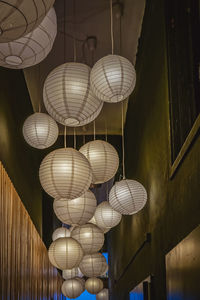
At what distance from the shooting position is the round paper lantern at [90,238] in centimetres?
648

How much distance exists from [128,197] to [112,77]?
5.01 ft

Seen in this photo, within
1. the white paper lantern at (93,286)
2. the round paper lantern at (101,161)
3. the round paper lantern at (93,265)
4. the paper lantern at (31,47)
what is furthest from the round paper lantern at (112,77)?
the white paper lantern at (93,286)

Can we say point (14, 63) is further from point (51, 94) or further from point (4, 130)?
point (4, 130)

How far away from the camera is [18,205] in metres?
5.92

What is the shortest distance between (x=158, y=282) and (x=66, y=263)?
4.68 feet

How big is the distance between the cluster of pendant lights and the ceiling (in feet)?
4.61

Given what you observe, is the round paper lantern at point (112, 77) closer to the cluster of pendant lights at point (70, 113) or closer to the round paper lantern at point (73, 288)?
the cluster of pendant lights at point (70, 113)

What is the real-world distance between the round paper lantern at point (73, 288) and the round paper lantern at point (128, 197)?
650 centimetres

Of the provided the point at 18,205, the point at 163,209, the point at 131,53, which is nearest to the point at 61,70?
the point at 163,209

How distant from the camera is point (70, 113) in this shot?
12.2 feet

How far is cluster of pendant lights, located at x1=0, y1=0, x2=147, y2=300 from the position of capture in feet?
5.89

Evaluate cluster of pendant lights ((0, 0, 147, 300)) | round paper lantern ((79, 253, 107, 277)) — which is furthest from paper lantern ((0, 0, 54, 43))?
round paper lantern ((79, 253, 107, 277))

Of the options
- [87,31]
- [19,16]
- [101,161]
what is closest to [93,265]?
[101,161]

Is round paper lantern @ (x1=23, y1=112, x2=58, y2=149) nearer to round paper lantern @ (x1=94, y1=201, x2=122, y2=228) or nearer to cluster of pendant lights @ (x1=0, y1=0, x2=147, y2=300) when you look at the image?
cluster of pendant lights @ (x1=0, y1=0, x2=147, y2=300)
